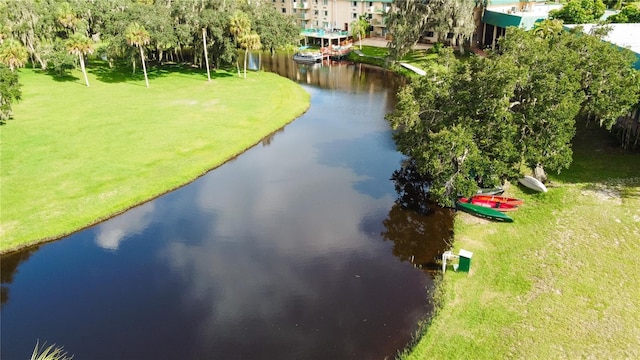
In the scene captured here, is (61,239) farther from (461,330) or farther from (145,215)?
(461,330)

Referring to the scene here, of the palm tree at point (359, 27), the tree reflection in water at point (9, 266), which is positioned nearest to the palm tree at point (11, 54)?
the tree reflection in water at point (9, 266)

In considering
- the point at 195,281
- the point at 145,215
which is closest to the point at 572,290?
the point at 195,281

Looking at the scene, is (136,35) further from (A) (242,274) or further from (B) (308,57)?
(A) (242,274)

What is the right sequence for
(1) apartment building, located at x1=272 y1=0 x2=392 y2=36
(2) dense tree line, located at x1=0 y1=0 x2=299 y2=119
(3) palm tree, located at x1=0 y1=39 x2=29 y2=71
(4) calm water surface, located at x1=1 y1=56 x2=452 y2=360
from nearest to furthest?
(4) calm water surface, located at x1=1 y1=56 x2=452 y2=360 → (3) palm tree, located at x1=0 y1=39 x2=29 y2=71 → (2) dense tree line, located at x1=0 y1=0 x2=299 y2=119 → (1) apartment building, located at x1=272 y1=0 x2=392 y2=36

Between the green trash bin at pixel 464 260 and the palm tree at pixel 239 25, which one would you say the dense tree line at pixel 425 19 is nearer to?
the palm tree at pixel 239 25

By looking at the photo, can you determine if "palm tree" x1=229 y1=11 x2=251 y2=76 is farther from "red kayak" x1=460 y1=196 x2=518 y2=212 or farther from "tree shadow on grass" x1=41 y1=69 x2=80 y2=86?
"red kayak" x1=460 y1=196 x2=518 y2=212

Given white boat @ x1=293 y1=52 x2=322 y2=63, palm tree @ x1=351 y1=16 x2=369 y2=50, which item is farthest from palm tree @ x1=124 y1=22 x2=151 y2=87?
palm tree @ x1=351 y1=16 x2=369 y2=50

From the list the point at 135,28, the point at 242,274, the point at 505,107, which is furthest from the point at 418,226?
the point at 135,28
